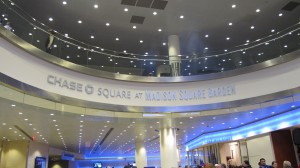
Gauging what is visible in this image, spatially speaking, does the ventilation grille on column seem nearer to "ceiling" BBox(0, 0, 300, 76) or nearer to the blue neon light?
"ceiling" BBox(0, 0, 300, 76)

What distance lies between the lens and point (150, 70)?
11062 mm

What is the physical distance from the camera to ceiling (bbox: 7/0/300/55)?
462 inches

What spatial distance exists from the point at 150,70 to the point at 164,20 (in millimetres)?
2896

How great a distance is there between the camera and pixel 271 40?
10375 mm

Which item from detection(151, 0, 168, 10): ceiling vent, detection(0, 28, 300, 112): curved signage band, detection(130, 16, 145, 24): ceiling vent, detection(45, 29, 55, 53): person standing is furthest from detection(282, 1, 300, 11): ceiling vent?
detection(45, 29, 55, 53): person standing

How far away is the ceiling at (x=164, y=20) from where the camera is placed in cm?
1174

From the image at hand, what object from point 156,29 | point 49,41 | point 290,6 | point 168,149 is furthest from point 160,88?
point 290,6

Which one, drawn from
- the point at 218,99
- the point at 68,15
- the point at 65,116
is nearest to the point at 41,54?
the point at 65,116

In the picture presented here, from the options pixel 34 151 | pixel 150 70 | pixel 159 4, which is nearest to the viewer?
pixel 150 70

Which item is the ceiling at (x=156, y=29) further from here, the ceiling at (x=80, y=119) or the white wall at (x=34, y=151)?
the white wall at (x=34, y=151)

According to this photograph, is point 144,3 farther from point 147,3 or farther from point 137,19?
point 137,19

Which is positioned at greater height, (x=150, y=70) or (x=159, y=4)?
(x=159, y=4)

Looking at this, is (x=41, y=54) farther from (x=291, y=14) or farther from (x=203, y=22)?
(x=291, y=14)

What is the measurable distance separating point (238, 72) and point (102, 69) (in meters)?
4.82
